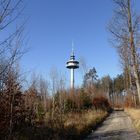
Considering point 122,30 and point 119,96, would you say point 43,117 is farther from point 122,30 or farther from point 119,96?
point 119,96

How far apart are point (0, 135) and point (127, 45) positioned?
1533 cm

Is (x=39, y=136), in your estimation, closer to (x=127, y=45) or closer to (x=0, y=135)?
(x=0, y=135)

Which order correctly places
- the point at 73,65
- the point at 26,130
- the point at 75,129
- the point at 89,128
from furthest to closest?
the point at 73,65 → the point at 89,128 → the point at 75,129 → the point at 26,130

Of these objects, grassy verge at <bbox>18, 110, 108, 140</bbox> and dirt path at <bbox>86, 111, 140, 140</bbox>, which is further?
dirt path at <bbox>86, 111, 140, 140</bbox>

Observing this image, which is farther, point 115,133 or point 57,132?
point 115,133

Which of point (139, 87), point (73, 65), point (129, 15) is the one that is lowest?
point (139, 87)

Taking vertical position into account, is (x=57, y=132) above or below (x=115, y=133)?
above

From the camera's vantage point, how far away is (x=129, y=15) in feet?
75.6

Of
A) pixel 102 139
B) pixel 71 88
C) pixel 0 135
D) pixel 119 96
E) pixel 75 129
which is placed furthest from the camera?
pixel 119 96

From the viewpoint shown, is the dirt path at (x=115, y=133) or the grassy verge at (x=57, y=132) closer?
the grassy verge at (x=57, y=132)

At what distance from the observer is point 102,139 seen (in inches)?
675

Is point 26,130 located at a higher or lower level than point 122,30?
lower

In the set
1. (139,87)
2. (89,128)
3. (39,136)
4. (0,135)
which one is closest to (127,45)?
(139,87)

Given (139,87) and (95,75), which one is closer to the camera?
(139,87)
